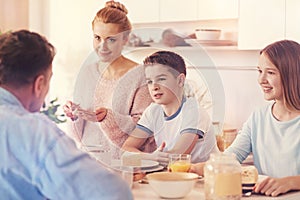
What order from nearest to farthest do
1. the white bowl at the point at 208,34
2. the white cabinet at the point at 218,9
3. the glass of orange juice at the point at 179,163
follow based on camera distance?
the glass of orange juice at the point at 179,163, the white cabinet at the point at 218,9, the white bowl at the point at 208,34

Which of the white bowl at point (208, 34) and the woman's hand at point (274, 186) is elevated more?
the white bowl at point (208, 34)

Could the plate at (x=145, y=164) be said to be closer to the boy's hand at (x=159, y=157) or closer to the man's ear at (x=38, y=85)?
the boy's hand at (x=159, y=157)

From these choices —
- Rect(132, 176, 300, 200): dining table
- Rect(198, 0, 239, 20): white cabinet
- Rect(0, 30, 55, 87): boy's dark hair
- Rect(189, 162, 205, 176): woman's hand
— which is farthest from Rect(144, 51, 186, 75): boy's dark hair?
Rect(198, 0, 239, 20): white cabinet

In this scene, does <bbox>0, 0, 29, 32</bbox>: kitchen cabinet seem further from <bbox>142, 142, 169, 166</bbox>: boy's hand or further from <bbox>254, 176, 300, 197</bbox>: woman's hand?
<bbox>254, 176, 300, 197</bbox>: woman's hand

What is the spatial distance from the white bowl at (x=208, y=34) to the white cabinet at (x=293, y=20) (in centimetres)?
54

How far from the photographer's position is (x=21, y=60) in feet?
3.84

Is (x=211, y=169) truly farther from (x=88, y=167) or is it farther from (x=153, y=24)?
(x=153, y=24)

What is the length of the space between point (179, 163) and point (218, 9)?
6.00 feet

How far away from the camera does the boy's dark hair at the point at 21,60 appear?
1.17 meters

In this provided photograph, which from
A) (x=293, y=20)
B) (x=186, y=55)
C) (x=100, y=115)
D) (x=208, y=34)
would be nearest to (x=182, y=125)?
(x=100, y=115)

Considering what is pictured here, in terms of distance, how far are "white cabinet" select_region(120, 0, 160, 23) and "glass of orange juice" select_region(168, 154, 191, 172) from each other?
1962 millimetres

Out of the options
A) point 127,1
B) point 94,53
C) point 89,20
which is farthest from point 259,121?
point 89,20

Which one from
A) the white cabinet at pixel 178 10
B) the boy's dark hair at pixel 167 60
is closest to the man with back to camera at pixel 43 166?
the boy's dark hair at pixel 167 60

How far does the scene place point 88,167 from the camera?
3.51 ft
